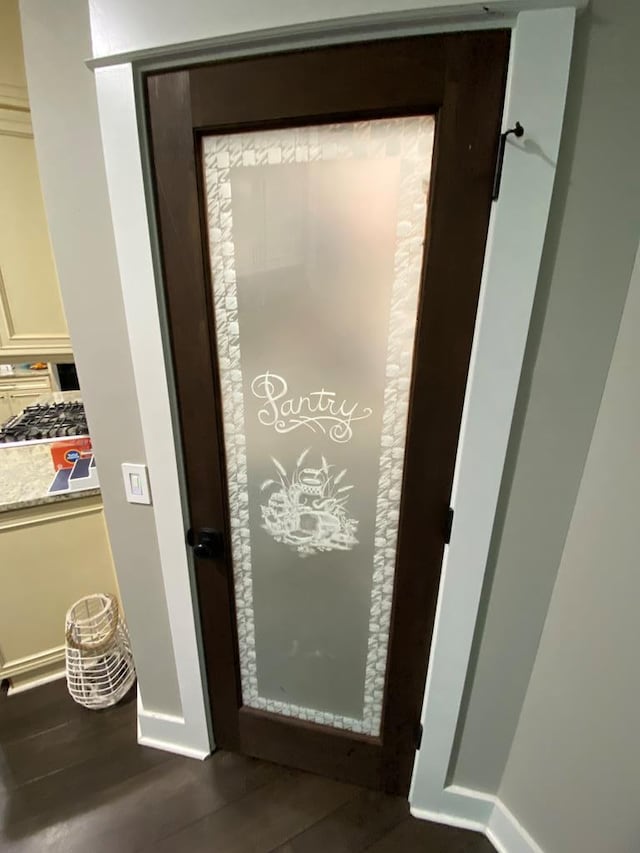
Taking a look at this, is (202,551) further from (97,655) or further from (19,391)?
(19,391)

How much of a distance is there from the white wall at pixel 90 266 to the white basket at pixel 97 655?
1.53 ft

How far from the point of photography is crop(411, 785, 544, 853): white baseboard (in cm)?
109

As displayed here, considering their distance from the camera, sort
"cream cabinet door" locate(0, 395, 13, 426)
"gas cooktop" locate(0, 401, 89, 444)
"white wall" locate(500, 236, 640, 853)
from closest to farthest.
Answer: "white wall" locate(500, 236, 640, 853) → "gas cooktop" locate(0, 401, 89, 444) → "cream cabinet door" locate(0, 395, 13, 426)

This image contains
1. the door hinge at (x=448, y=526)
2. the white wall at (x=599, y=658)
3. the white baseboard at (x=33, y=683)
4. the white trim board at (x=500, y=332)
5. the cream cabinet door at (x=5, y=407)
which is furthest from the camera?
the cream cabinet door at (x=5, y=407)

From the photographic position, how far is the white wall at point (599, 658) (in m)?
0.74

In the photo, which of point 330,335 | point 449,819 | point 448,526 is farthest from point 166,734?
point 330,335

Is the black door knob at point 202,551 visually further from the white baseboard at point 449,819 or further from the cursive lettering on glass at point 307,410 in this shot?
the white baseboard at point 449,819

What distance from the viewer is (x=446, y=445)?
0.86 m

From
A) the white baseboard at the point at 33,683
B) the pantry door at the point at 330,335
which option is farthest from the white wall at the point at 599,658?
the white baseboard at the point at 33,683

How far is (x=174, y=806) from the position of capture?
48.1 inches

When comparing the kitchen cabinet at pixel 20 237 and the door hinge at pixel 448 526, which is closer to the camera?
the door hinge at pixel 448 526

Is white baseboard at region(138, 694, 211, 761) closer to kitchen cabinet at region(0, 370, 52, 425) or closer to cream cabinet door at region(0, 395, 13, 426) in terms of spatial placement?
kitchen cabinet at region(0, 370, 52, 425)

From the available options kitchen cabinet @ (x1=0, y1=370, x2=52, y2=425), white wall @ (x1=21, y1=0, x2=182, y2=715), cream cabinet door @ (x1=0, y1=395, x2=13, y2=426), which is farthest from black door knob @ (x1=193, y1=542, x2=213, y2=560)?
cream cabinet door @ (x1=0, y1=395, x2=13, y2=426)

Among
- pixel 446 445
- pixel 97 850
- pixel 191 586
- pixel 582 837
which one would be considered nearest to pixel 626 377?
pixel 446 445
